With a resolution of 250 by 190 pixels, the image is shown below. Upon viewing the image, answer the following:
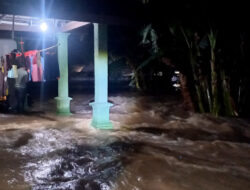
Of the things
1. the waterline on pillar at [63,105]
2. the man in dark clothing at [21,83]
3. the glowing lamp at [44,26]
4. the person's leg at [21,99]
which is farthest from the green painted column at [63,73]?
the person's leg at [21,99]

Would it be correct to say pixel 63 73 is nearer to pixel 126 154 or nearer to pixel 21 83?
pixel 21 83

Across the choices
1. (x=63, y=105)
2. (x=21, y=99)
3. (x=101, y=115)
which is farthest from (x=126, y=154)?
(x=21, y=99)

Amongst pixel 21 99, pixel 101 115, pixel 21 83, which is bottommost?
pixel 101 115

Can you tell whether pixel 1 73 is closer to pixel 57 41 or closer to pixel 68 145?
pixel 57 41

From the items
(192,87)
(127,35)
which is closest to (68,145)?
(192,87)

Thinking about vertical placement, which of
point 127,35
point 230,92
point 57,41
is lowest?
point 230,92

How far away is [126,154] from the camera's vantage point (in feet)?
19.1

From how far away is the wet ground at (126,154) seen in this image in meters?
4.38

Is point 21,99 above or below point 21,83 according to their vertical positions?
below

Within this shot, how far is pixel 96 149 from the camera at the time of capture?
6.14m

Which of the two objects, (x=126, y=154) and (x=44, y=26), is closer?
(x=126, y=154)

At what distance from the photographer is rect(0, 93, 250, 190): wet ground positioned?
4.38 meters

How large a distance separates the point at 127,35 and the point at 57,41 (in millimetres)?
6487

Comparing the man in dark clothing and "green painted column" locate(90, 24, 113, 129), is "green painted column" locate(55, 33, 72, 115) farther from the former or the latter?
"green painted column" locate(90, 24, 113, 129)
